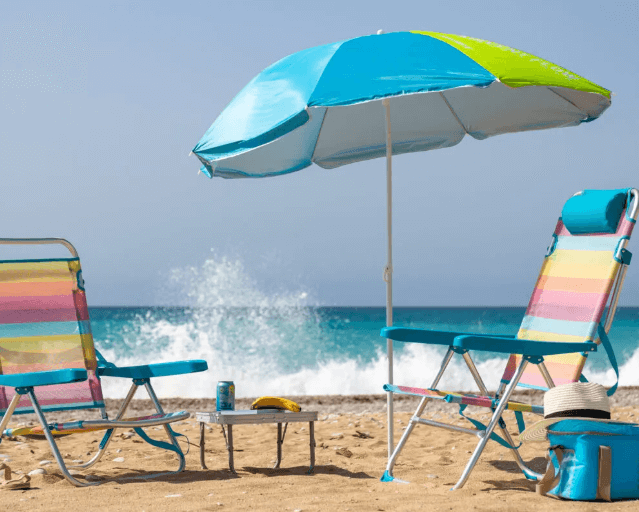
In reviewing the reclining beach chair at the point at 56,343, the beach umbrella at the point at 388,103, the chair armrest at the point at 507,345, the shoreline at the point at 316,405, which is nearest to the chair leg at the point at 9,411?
the reclining beach chair at the point at 56,343

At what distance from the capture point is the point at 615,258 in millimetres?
3719

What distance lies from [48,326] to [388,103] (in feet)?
7.00

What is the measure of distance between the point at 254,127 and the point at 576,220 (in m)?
1.74

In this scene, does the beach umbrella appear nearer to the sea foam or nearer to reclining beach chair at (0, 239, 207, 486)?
reclining beach chair at (0, 239, 207, 486)

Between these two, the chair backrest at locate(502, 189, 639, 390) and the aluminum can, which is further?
the aluminum can

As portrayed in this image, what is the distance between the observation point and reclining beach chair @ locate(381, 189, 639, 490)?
3.39 metres

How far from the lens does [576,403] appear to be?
3.19 meters

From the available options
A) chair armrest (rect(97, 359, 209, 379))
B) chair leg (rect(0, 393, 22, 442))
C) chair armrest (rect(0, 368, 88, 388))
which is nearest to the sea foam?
chair armrest (rect(97, 359, 209, 379))

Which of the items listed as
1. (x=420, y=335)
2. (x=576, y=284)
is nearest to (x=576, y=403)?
(x=420, y=335)

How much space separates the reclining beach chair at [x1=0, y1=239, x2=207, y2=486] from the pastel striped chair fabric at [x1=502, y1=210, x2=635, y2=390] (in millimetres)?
1698

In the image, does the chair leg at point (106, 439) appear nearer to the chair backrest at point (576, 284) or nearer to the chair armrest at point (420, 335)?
the chair armrest at point (420, 335)

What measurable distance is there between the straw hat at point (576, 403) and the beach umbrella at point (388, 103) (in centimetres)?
84

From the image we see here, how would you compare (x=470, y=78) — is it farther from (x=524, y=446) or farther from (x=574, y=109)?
(x=524, y=446)

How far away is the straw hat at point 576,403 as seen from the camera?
10.5 feet
